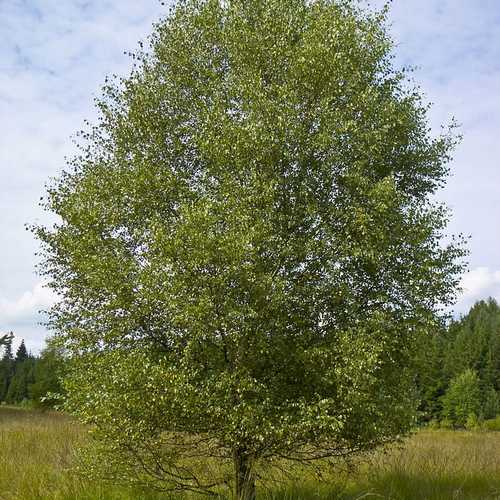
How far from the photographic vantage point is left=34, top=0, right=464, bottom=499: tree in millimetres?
11914

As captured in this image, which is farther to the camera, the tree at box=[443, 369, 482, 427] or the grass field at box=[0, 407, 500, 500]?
the tree at box=[443, 369, 482, 427]

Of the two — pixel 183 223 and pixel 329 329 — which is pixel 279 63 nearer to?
pixel 183 223

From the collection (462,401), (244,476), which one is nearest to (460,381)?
(462,401)

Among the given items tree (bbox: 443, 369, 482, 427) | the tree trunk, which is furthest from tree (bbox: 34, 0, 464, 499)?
tree (bbox: 443, 369, 482, 427)

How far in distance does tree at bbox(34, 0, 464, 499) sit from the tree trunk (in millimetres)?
64

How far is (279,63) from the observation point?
14.5 metres

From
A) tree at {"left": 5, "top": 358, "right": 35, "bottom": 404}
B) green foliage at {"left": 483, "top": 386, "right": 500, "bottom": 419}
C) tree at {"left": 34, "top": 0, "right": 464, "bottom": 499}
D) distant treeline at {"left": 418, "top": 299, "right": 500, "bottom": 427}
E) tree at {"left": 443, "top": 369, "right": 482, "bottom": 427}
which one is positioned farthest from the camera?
tree at {"left": 5, "top": 358, "right": 35, "bottom": 404}

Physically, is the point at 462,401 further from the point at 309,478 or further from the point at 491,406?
the point at 309,478

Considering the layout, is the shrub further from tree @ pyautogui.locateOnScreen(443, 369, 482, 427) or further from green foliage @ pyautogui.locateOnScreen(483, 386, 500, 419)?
green foliage @ pyautogui.locateOnScreen(483, 386, 500, 419)

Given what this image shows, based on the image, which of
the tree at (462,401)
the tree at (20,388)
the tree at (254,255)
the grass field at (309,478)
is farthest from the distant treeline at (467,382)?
the tree at (254,255)

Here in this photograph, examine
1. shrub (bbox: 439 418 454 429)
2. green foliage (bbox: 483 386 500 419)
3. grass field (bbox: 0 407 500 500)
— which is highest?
green foliage (bbox: 483 386 500 419)

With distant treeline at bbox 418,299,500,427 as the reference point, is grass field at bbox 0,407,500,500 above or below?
below

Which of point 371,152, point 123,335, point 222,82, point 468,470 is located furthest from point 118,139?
point 468,470

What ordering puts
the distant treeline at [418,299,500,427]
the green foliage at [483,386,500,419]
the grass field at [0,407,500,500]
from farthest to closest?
1. the green foliage at [483,386,500,419]
2. the distant treeline at [418,299,500,427]
3. the grass field at [0,407,500,500]
